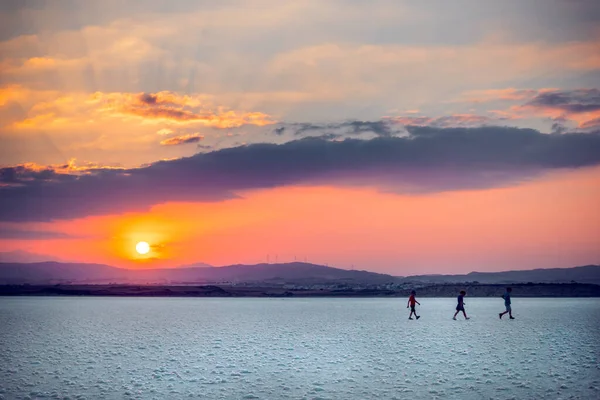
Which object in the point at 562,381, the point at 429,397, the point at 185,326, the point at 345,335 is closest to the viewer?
the point at 429,397

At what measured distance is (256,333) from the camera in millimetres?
55812

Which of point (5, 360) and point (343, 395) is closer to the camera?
point (343, 395)

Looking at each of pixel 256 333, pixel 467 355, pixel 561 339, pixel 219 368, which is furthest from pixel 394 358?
pixel 256 333

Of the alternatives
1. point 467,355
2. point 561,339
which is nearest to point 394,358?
point 467,355

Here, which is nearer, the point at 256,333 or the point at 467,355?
the point at 467,355

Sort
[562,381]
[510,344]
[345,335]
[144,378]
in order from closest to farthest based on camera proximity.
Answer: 1. [562,381]
2. [144,378]
3. [510,344]
4. [345,335]

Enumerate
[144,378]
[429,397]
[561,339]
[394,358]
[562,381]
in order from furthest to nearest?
[561,339]
[394,358]
[144,378]
[562,381]
[429,397]

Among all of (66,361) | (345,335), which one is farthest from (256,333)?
(66,361)

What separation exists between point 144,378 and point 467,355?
1933 cm

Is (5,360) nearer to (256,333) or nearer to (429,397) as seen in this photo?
(256,333)

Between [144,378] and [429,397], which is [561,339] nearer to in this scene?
[429,397]

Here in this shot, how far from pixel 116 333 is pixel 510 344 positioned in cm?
3593

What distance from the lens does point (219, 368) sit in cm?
3328

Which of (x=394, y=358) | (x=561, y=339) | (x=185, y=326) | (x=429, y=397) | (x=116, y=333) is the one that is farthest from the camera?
(x=185, y=326)
